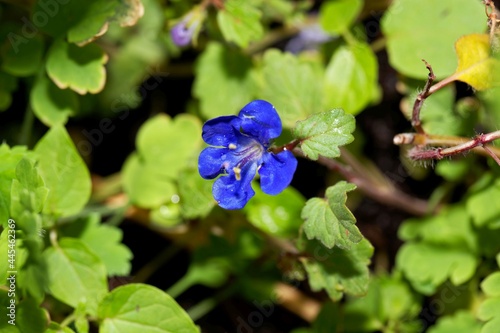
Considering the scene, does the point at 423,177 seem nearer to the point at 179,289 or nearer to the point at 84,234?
the point at 179,289

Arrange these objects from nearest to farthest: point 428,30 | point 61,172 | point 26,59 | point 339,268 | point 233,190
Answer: point 233,190 → point 339,268 → point 61,172 → point 26,59 → point 428,30

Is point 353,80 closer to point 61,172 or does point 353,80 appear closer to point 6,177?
point 61,172

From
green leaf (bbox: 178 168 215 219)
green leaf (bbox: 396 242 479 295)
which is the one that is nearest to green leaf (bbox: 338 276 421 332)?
green leaf (bbox: 396 242 479 295)

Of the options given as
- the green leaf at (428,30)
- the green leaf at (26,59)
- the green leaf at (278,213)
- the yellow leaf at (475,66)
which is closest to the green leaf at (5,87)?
the green leaf at (26,59)

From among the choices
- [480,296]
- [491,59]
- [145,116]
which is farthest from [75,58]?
[480,296]

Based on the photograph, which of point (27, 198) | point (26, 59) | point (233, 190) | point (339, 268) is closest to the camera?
point (27, 198)

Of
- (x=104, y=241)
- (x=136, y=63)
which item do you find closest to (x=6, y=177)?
(x=104, y=241)
